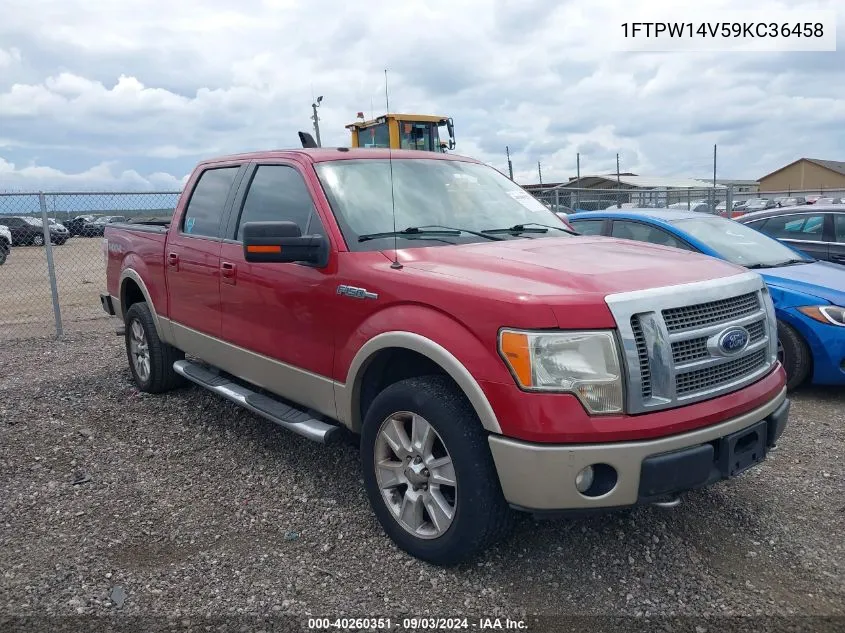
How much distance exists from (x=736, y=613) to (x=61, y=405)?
5116 millimetres

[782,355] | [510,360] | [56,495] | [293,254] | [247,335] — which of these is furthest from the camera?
[782,355]

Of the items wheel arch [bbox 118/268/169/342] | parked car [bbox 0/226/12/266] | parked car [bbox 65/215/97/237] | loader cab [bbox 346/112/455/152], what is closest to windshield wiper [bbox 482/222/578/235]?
wheel arch [bbox 118/268/169/342]

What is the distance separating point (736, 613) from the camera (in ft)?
9.26

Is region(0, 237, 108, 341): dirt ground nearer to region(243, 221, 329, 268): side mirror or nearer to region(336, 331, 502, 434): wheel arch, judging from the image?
region(243, 221, 329, 268): side mirror

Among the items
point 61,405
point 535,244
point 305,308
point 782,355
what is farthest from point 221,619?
point 782,355

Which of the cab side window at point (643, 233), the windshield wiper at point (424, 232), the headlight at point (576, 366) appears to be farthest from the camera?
the cab side window at point (643, 233)

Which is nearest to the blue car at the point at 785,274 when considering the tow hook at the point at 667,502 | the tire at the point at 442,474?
the tow hook at the point at 667,502

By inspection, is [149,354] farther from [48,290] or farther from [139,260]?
[48,290]

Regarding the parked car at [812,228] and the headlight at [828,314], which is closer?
the headlight at [828,314]

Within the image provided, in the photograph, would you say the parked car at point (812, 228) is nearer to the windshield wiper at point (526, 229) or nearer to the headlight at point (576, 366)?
the windshield wiper at point (526, 229)

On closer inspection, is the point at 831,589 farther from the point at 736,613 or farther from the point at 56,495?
the point at 56,495

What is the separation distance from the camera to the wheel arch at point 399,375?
2.80m

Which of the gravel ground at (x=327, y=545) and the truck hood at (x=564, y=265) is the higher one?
the truck hood at (x=564, y=265)

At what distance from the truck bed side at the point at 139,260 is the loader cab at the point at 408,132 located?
1096cm
